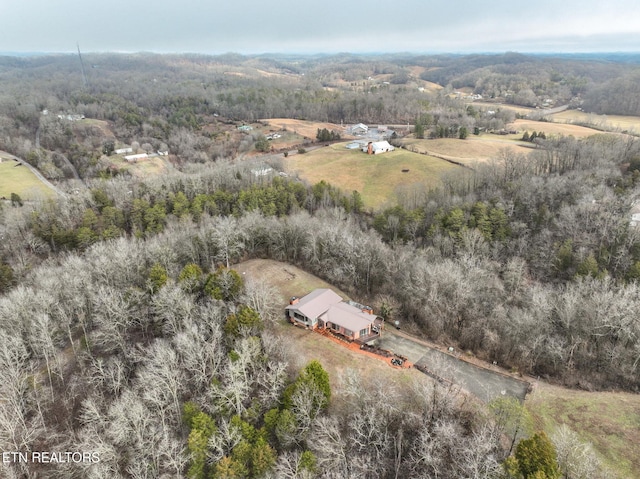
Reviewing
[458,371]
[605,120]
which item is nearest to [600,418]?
[458,371]

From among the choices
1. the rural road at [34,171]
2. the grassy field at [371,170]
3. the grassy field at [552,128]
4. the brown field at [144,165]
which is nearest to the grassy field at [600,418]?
the grassy field at [371,170]

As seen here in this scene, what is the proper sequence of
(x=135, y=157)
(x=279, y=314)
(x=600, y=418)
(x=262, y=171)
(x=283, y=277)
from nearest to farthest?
(x=600, y=418), (x=279, y=314), (x=283, y=277), (x=262, y=171), (x=135, y=157)

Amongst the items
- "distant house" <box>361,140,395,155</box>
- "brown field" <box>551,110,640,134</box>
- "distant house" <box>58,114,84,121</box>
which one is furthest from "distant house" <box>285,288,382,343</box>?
"distant house" <box>58,114,84,121</box>

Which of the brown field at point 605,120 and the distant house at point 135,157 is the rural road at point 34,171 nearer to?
the distant house at point 135,157

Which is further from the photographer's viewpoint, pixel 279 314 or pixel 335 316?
pixel 279 314

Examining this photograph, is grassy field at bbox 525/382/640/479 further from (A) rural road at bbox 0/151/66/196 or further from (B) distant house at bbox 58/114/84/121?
(B) distant house at bbox 58/114/84/121

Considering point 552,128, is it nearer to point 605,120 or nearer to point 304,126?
point 605,120

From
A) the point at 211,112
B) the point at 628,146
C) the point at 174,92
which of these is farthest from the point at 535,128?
the point at 174,92
